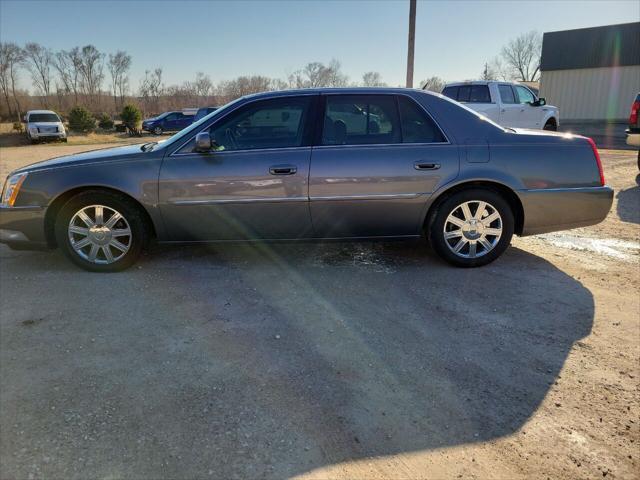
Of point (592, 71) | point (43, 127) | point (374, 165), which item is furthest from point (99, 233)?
point (592, 71)

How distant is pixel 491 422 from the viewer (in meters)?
2.31

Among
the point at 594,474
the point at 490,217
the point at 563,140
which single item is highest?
the point at 563,140

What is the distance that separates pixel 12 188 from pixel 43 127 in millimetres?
25054

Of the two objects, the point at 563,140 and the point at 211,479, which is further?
the point at 563,140

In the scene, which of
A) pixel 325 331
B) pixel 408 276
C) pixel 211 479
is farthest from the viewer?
pixel 408 276

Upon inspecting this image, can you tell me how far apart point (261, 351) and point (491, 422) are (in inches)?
54.6

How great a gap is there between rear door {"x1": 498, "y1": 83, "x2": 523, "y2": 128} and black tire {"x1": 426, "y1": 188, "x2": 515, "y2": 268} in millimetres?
10102

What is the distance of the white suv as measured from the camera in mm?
25266

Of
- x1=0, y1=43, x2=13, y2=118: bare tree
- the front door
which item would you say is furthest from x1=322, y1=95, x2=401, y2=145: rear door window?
x1=0, y1=43, x2=13, y2=118: bare tree

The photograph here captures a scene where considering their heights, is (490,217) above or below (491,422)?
above

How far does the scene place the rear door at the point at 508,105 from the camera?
13266mm

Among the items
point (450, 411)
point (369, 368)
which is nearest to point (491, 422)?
point (450, 411)

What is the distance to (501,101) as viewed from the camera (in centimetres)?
1321

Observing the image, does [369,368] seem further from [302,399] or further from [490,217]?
[490,217]
